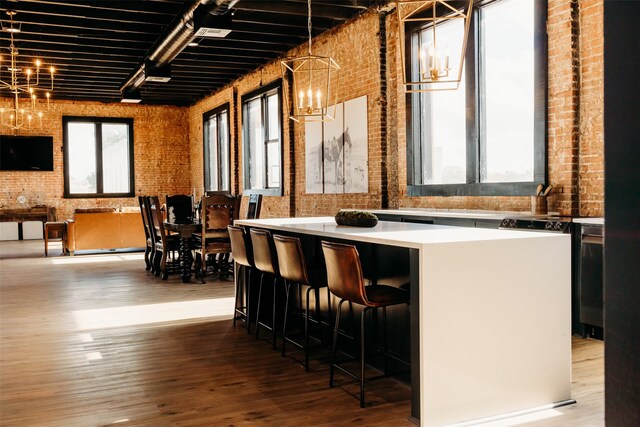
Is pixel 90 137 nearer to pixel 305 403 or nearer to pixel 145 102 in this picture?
pixel 145 102

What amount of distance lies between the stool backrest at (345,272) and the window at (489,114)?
3039 millimetres

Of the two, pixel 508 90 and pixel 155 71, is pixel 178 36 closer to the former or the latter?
pixel 155 71

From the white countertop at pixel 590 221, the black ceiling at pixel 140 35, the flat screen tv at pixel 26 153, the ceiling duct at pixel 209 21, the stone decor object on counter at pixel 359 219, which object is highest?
the black ceiling at pixel 140 35

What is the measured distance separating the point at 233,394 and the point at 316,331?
155 centimetres

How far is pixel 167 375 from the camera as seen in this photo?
13.2ft

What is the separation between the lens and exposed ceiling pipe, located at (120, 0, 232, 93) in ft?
21.8

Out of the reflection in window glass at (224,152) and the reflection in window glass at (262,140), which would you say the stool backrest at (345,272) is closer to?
the reflection in window glass at (262,140)

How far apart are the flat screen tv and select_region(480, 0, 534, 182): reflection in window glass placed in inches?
491

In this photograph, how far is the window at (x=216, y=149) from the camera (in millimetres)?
14430

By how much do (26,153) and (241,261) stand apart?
12.2m

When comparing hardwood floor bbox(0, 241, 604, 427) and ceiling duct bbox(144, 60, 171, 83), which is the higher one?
ceiling duct bbox(144, 60, 171, 83)

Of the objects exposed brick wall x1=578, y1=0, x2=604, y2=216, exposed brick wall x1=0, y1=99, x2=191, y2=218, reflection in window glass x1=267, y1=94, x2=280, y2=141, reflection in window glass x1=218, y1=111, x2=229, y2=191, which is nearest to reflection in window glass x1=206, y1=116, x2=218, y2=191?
reflection in window glass x1=218, y1=111, x2=229, y2=191

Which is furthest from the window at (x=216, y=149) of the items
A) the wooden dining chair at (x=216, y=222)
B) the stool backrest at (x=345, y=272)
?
the stool backrest at (x=345, y=272)

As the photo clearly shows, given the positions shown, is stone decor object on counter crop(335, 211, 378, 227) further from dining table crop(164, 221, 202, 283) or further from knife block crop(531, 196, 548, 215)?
dining table crop(164, 221, 202, 283)
